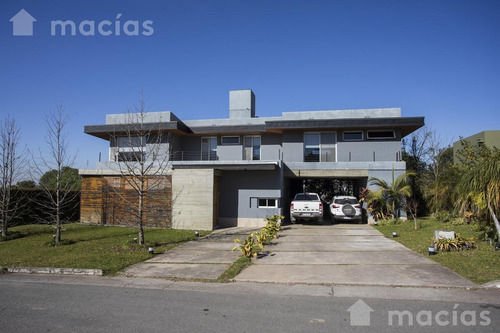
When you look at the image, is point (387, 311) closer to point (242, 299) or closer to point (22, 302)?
point (242, 299)

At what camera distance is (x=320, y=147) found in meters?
20.0

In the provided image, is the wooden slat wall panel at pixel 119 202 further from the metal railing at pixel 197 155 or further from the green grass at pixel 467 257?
the green grass at pixel 467 257

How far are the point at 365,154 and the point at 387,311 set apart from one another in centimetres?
1503

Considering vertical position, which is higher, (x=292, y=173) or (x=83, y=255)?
(x=292, y=173)

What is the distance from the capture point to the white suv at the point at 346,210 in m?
17.6

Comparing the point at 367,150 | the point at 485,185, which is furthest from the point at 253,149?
the point at 485,185

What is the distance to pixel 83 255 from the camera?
10531 mm

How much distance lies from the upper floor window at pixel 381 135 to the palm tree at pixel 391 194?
2796 millimetres

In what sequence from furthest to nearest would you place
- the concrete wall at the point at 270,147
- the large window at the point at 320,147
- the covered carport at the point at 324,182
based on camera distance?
1. the concrete wall at the point at 270,147
2. the large window at the point at 320,147
3. the covered carport at the point at 324,182

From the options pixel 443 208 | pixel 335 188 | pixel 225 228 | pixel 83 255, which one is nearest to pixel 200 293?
pixel 83 255

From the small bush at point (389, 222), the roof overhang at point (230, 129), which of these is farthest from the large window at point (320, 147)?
the small bush at point (389, 222)

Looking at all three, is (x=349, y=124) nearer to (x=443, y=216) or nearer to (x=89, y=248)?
(x=443, y=216)

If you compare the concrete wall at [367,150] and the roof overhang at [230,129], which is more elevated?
the roof overhang at [230,129]

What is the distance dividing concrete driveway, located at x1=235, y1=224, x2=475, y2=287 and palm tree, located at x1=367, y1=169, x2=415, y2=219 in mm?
4409
